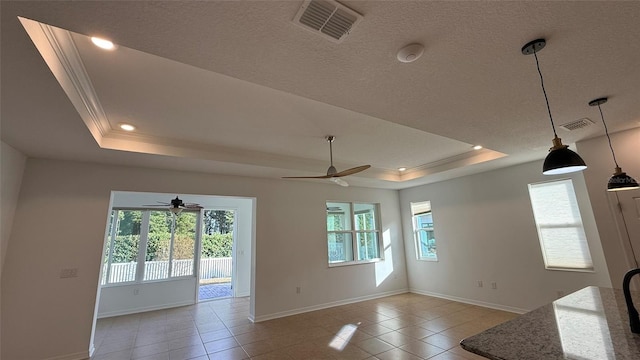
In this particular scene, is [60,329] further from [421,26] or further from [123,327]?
[421,26]

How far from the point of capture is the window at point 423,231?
656 centimetres

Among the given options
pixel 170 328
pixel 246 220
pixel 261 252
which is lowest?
pixel 170 328

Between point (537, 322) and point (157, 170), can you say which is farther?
point (157, 170)

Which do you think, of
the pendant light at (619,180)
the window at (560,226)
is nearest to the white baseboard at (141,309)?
the window at (560,226)

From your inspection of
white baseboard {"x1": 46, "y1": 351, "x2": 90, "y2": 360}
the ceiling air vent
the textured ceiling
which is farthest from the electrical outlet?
the ceiling air vent

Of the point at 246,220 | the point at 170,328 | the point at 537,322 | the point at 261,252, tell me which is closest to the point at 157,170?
the point at 261,252

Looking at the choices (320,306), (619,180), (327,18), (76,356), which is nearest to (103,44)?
(327,18)

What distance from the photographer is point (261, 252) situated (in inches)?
200

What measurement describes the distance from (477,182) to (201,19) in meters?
5.79

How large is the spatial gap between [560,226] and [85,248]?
7.39 metres

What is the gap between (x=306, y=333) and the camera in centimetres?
421

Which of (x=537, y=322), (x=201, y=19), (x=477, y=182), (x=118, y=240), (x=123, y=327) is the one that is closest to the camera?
(x=201, y=19)

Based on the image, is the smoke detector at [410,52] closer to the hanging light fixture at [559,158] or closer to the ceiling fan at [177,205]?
the hanging light fixture at [559,158]

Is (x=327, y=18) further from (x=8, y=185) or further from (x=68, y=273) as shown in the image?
(x=68, y=273)
